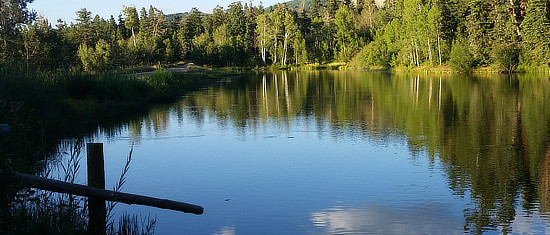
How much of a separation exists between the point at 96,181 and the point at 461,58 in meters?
62.6

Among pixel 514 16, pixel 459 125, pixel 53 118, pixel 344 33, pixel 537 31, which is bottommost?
pixel 459 125

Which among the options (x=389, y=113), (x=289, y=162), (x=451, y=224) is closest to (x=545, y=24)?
(x=389, y=113)

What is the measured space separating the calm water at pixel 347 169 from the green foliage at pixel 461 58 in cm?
3890

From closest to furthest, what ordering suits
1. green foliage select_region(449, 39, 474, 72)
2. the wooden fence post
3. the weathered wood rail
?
the weathered wood rail → the wooden fence post → green foliage select_region(449, 39, 474, 72)

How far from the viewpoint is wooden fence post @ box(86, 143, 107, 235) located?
6316 millimetres

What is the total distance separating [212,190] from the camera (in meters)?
11.8

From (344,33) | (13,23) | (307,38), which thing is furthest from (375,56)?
(13,23)

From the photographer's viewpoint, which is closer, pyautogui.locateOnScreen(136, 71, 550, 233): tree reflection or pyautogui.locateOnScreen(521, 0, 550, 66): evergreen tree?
pyautogui.locateOnScreen(136, 71, 550, 233): tree reflection

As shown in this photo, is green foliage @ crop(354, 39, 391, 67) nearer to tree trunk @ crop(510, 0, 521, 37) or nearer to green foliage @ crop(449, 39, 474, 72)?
green foliage @ crop(449, 39, 474, 72)

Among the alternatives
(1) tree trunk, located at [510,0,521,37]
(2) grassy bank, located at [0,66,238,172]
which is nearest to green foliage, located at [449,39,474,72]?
(1) tree trunk, located at [510,0,521,37]

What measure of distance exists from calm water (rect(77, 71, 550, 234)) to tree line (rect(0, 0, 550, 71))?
1173 centimetres

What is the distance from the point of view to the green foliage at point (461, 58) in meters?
63.6

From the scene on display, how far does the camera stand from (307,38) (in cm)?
10638

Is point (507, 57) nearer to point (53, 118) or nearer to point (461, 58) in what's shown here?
point (461, 58)
